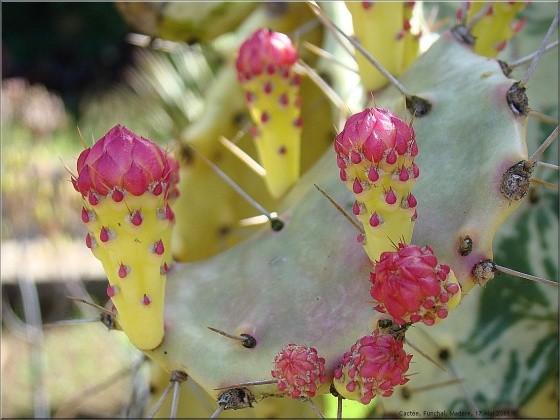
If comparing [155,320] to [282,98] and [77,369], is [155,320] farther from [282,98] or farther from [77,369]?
[77,369]

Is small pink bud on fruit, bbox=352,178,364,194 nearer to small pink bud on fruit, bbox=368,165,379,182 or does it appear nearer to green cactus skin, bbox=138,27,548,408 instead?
small pink bud on fruit, bbox=368,165,379,182

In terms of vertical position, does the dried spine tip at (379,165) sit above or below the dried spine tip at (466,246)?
above

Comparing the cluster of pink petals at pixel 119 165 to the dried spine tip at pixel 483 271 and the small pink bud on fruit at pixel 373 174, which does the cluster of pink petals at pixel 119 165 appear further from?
the dried spine tip at pixel 483 271

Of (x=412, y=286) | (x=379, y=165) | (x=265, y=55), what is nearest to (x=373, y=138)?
(x=379, y=165)

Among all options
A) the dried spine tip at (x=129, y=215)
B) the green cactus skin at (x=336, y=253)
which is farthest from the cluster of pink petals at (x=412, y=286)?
the dried spine tip at (x=129, y=215)

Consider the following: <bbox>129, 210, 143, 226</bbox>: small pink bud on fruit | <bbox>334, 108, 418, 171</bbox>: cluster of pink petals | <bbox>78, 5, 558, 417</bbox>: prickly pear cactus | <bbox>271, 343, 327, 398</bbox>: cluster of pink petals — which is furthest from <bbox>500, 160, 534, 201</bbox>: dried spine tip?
<bbox>129, 210, 143, 226</bbox>: small pink bud on fruit

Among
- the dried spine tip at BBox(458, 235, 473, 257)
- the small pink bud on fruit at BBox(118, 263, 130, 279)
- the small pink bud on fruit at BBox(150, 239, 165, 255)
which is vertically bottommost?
the small pink bud on fruit at BBox(118, 263, 130, 279)

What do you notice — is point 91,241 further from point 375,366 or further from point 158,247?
point 375,366
